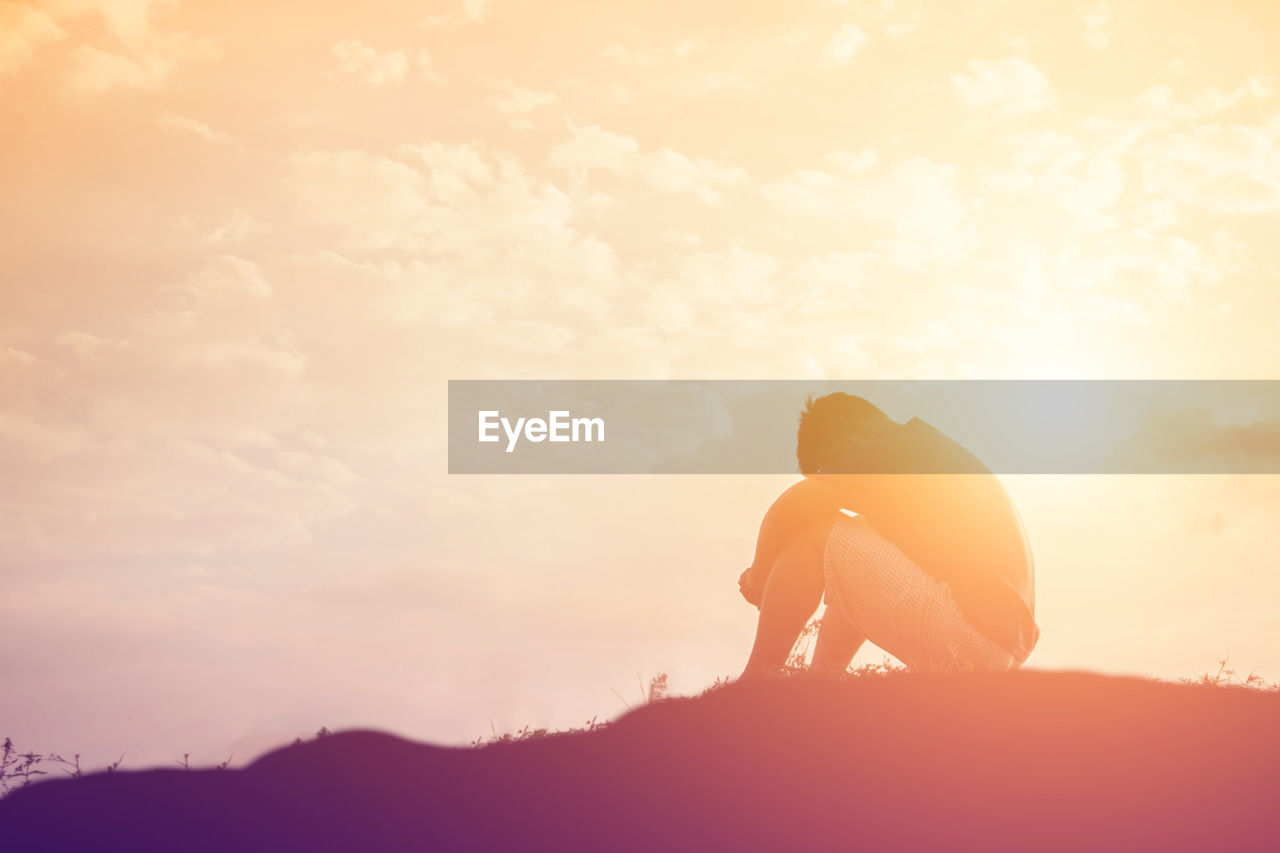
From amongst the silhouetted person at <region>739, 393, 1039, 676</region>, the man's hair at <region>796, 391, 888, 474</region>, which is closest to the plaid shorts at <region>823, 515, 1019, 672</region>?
the silhouetted person at <region>739, 393, 1039, 676</region>

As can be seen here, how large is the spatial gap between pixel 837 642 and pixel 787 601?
2.61 ft

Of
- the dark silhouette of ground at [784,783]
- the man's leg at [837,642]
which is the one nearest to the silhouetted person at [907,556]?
the dark silhouette of ground at [784,783]

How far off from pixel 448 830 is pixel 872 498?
8.41ft

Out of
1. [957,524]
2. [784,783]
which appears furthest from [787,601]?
[784,783]

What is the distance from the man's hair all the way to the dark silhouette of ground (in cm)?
127

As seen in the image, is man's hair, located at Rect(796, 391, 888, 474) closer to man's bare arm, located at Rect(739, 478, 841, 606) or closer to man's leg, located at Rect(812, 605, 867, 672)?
man's bare arm, located at Rect(739, 478, 841, 606)

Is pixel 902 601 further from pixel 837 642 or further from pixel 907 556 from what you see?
pixel 837 642

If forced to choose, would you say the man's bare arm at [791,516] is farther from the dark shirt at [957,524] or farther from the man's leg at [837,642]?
the man's leg at [837,642]

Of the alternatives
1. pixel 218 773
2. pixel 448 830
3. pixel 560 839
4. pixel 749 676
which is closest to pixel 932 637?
pixel 749 676

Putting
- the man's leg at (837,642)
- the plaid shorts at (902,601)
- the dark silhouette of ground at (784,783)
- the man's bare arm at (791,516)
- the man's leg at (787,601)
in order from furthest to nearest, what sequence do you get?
the man's leg at (837,642) < the man's bare arm at (791,516) < the man's leg at (787,601) < the plaid shorts at (902,601) < the dark silhouette of ground at (784,783)

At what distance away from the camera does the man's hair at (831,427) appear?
583cm

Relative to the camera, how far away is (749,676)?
561 cm

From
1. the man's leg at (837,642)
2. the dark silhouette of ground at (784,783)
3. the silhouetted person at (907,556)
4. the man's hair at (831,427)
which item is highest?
the man's hair at (831,427)

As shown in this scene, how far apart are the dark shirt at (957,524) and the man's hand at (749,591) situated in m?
0.87
